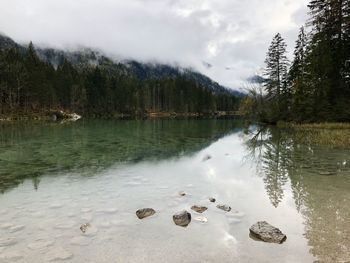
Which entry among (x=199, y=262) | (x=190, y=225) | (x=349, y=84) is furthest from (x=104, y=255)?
(x=349, y=84)

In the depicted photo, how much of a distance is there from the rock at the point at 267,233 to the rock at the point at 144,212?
3463 mm

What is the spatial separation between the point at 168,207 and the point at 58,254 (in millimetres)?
4751

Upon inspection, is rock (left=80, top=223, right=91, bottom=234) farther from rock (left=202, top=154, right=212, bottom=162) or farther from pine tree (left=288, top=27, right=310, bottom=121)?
pine tree (left=288, top=27, right=310, bottom=121)

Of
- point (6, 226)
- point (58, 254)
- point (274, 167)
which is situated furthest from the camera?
point (274, 167)

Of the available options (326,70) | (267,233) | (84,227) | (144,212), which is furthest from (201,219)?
(326,70)

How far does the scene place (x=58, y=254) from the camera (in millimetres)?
8000

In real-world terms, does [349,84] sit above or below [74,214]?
above

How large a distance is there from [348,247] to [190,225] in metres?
4.34

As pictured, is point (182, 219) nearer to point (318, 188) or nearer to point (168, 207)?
point (168, 207)

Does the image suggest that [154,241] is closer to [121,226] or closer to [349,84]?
[121,226]

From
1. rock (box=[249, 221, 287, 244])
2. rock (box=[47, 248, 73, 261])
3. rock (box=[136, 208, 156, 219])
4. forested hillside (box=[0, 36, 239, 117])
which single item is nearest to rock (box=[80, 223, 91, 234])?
rock (box=[47, 248, 73, 261])

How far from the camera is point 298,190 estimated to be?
1401cm

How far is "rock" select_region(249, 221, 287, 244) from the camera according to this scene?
28.6 feet

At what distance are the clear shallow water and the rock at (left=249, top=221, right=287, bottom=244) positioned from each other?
22cm
